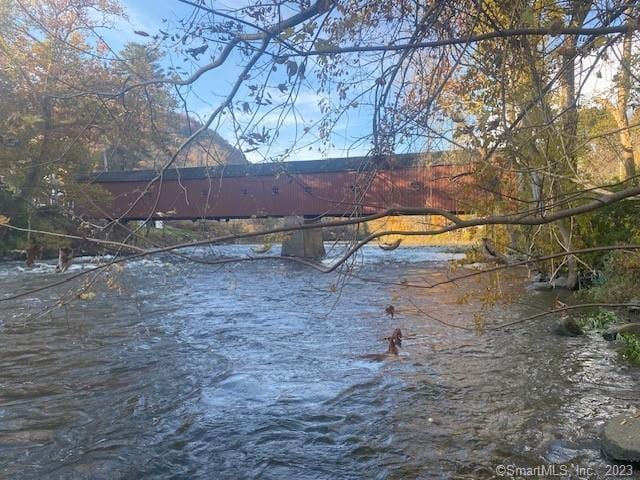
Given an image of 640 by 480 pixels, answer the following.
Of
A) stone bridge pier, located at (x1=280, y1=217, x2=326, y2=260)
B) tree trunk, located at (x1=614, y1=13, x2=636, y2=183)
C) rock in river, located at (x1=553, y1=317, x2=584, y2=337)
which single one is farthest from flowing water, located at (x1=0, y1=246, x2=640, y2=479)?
stone bridge pier, located at (x1=280, y1=217, x2=326, y2=260)

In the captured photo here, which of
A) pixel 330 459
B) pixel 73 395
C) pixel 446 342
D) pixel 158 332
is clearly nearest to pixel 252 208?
pixel 158 332

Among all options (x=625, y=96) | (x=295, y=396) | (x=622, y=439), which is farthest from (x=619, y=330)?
(x=295, y=396)

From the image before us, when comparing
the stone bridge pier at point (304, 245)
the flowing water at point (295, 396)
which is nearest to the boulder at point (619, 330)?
the flowing water at point (295, 396)

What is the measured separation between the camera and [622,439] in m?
3.25

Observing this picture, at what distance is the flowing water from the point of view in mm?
3416

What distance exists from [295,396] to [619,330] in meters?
4.04

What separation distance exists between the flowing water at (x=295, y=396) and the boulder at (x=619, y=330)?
31 cm

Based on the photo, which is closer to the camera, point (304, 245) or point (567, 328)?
point (567, 328)

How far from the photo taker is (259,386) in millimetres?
4938

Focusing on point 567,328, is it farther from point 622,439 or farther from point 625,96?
point 622,439

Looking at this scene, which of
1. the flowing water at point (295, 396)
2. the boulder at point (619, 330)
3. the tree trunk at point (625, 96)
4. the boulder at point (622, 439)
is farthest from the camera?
the boulder at point (619, 330)

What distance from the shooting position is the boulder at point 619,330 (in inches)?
244

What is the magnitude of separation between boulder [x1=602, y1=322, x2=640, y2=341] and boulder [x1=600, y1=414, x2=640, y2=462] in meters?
3.06

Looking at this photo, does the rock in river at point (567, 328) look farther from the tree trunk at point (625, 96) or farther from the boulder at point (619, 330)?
the tree trunk at point (625, 96)
